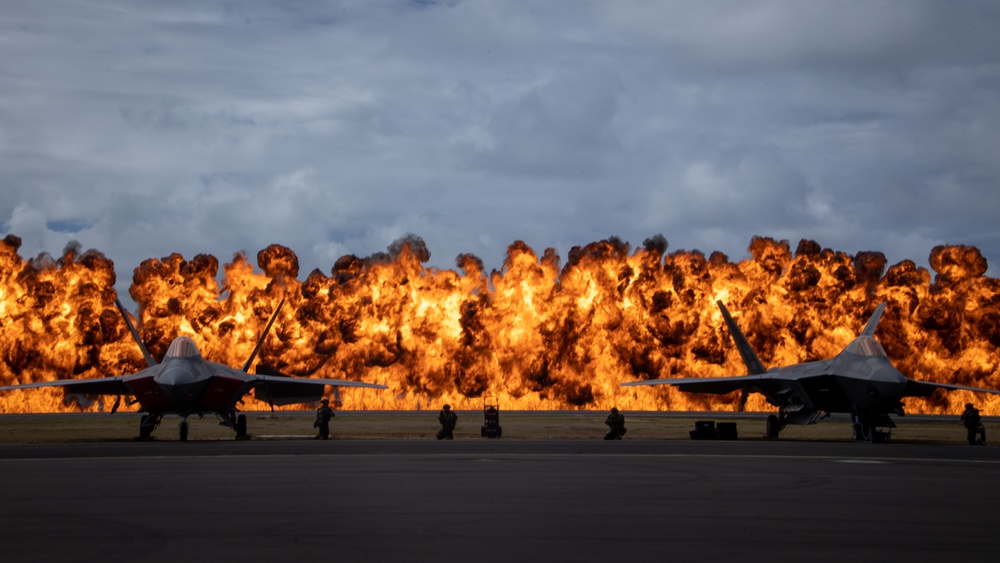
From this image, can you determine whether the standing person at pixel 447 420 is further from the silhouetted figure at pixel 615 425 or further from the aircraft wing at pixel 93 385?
the aircraft wing at pixel 93 385

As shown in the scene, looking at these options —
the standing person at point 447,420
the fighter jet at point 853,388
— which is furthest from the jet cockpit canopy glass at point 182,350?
the fighter jet at point 853,388

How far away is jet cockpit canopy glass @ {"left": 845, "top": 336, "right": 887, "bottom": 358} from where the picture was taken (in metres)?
36.3

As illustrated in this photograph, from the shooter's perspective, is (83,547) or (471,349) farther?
(471,349)

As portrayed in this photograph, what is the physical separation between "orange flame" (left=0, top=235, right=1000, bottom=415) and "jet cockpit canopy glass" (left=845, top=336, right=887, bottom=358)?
169 feet

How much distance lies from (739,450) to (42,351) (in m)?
79.7

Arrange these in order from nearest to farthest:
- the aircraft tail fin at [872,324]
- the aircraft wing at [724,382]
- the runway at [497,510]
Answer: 1. the runway at [497,510]
2. the aircraft tail fin at [872,324]
3. the aircraft wing at [724,382]

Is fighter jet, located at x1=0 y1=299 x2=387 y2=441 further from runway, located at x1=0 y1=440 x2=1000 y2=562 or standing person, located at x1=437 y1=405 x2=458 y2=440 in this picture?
runway, located at x1=0 y1=440 x2=1000 y2=562

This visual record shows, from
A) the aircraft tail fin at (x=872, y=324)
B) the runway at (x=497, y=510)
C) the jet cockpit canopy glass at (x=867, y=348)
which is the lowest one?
the runway at (x=497, y=510)

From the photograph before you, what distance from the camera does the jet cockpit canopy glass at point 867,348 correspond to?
119 ft

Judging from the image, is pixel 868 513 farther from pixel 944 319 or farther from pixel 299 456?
pixel 944 319

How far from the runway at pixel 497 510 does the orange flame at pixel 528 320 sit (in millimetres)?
68025

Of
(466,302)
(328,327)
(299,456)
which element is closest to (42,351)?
(328,327)

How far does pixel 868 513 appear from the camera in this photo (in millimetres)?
12000

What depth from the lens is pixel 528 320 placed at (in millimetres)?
90688
